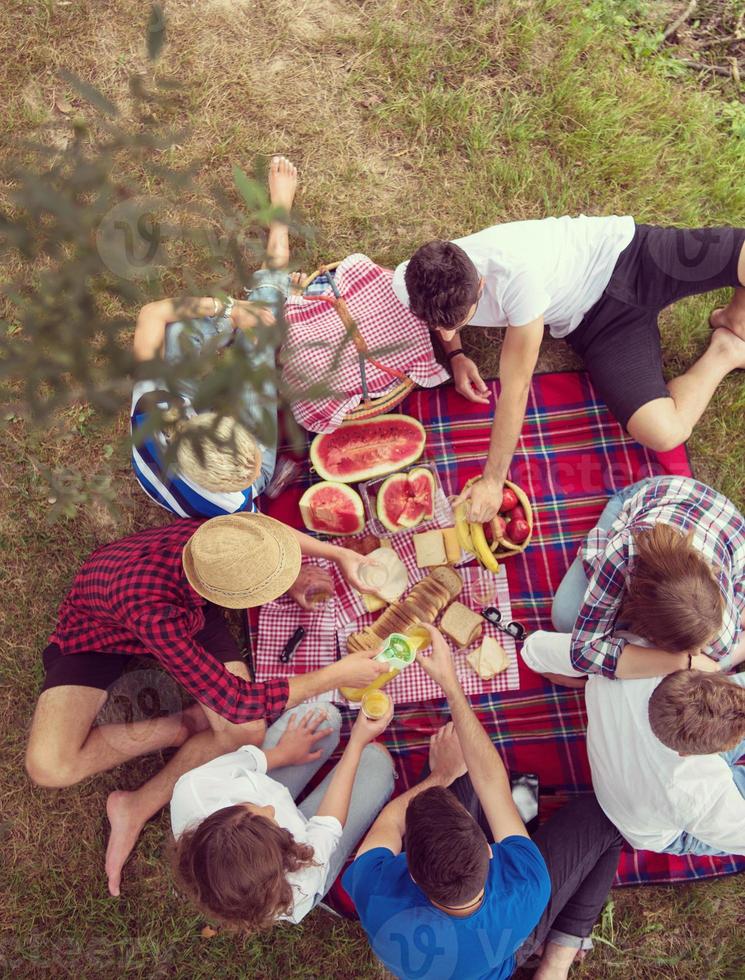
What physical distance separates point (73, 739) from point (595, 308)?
3871 millimetres

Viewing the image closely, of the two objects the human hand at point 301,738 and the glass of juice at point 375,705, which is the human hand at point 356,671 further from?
the human hand at point 301,738

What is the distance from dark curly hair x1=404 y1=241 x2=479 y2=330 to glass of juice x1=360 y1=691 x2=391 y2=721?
2022mm

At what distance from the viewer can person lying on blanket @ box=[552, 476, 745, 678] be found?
3.06 m

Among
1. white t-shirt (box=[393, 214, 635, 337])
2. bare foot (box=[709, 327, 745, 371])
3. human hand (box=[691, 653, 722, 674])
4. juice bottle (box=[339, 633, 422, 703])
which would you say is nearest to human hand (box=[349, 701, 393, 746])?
→ juice bottle (box=[339, 633, 422, 703])

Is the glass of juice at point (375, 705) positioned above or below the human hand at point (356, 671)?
below

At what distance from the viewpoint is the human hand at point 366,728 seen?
12.7 ft

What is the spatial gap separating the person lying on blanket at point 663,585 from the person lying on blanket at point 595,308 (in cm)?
61

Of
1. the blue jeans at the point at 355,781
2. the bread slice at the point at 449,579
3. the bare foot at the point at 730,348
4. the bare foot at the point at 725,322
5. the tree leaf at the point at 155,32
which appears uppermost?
the tree leaf at the point at 155,32

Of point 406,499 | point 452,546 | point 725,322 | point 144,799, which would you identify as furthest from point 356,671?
point 725,322

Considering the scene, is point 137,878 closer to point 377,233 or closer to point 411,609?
point 411,609

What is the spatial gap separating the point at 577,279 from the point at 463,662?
7.46ft

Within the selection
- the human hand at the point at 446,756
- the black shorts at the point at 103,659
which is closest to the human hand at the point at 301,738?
the black shorts at the point at 103,659

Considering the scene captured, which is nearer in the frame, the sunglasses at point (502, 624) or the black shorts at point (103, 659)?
the black shorts at point (103, 659)

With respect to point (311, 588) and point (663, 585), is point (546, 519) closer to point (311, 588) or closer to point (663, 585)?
point (663, 585)
